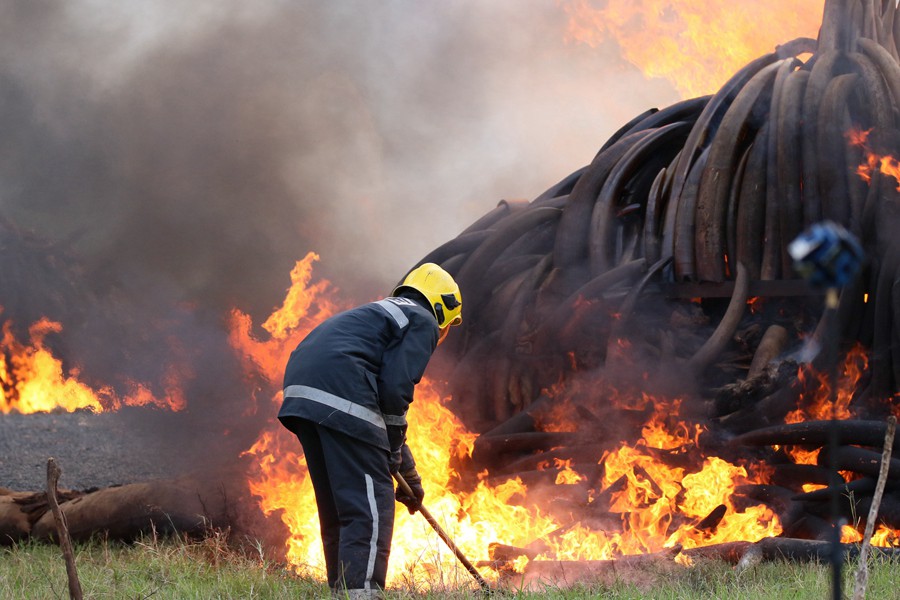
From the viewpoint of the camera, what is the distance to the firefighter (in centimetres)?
450

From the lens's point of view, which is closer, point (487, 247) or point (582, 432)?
point (582, 432)

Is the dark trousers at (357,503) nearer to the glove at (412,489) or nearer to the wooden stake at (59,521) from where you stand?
the glove at (412,489)

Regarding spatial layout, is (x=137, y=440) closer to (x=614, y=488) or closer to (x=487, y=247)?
(x=487, y=247)

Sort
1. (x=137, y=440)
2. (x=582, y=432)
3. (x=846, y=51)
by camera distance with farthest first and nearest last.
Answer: (x=137, y=440)
(x=846, y=51)
(x=582, y=432)

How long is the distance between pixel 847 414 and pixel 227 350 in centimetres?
572

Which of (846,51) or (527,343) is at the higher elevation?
(846,51)

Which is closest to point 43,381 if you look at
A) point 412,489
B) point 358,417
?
point 412,489

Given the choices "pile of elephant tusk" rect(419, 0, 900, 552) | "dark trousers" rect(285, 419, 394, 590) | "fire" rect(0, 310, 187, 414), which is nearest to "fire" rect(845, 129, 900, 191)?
"pile of elephant tusk" rect(419, 0, 900, 552)

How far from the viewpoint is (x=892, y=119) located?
7.14 metres

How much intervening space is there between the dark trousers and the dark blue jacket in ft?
0.32

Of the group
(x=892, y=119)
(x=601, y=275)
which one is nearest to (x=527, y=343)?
(x=601, y=275)

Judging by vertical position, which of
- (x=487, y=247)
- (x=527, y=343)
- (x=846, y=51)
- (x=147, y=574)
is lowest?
(x=147, y=574)

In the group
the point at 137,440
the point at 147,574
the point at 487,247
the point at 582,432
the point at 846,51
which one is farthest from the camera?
the point at 137,440

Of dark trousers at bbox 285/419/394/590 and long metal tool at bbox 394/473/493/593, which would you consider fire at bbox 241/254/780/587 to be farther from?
dark trousers at bbox 285/419/394/590
